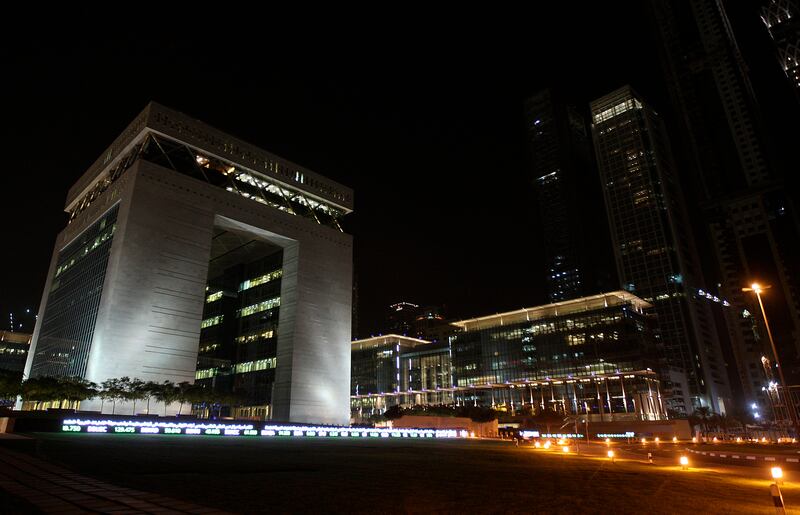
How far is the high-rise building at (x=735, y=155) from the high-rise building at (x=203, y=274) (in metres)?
73.0

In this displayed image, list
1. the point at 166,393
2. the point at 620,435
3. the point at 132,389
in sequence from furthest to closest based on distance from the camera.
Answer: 1. the point at 620,435
2. the point at 166,393
3. the point at 132,389

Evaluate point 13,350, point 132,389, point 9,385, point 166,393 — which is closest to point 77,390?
point 132,389

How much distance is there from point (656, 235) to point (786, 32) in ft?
403

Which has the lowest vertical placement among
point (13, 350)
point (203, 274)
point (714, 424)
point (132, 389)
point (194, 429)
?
point (714, 424)

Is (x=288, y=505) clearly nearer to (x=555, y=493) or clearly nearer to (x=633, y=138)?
Result: (x=555, y=493)

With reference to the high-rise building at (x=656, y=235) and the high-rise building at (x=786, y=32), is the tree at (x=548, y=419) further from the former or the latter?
the high-rise building at (x=656, y=235)

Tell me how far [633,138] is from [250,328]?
16000 centimetres

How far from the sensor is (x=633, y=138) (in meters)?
177

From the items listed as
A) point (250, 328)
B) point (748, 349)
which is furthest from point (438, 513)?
point (748, 349)

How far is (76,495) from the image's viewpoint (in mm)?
7797

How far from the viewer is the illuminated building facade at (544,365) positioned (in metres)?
111

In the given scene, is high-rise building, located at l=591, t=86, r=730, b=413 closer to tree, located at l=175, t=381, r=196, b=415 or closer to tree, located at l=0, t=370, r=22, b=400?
tree, located at l=175, t=381, r=196, b=415

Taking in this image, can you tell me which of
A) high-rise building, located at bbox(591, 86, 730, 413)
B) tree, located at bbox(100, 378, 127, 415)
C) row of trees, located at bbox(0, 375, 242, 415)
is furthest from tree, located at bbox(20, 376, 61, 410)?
high-rise building, located at bbox(591, 86, 730, 413)

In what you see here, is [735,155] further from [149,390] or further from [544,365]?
[149,390]
